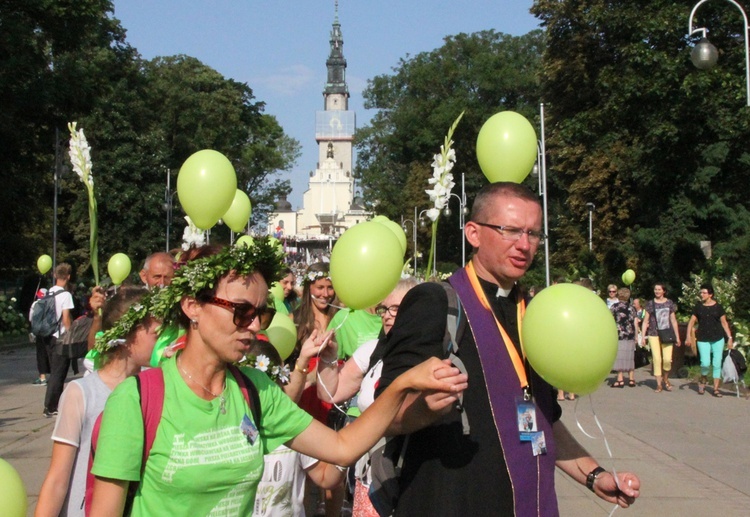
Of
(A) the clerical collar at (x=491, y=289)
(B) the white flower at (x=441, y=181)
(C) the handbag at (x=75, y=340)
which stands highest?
(B) the white flower at (x=441, y=181)

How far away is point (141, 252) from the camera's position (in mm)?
48375

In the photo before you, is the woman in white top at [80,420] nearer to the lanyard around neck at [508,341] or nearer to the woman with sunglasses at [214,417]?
the woman with sunglasses at [214,417]

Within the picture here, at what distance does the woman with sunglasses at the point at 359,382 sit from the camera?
4.58m

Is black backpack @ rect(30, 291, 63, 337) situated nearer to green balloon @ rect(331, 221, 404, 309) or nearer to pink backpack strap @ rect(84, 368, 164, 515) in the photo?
green balloon @ rect(331, 221, 404, 309)

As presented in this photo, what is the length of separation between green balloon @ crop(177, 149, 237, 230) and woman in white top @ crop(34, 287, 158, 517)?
2.43 metres

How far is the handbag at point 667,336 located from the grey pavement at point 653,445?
89 cm

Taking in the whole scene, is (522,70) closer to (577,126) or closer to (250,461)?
(577,126)

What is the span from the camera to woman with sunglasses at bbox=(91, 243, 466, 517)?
2.66 meters

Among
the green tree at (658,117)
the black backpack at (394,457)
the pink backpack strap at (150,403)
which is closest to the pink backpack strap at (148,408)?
the pink backpack strap at (150,403)

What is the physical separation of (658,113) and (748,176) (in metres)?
4.55

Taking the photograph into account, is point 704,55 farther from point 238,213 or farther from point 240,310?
point 240,310

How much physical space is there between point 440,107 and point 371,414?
185 ft

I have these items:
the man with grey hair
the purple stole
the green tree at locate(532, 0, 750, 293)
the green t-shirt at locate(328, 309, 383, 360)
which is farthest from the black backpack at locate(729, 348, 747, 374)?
the purple stole

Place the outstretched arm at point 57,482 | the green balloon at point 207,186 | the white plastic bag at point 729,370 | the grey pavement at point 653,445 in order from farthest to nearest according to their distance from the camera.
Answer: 1. the white plastic bag at point 729,370
2. the grey pavement at point 653,445
3. the green balloon at point 207,186
4. the outstretched arm at point 57,482
